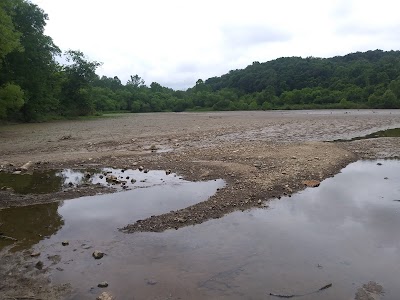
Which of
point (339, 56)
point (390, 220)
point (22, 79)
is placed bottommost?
point (390, 220)

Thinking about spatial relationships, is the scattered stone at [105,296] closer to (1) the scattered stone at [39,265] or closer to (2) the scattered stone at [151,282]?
(2) the scattered stone at [151,282]

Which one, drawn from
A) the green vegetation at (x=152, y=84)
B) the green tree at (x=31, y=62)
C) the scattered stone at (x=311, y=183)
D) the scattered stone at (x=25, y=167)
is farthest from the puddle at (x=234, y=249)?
the green tree at (x=31, y=62)

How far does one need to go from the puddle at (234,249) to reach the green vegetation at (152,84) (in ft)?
70.2

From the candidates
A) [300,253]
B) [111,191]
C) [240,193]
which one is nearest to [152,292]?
[300,253]

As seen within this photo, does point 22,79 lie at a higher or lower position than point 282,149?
higher

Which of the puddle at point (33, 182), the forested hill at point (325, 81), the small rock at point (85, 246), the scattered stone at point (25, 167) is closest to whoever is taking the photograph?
the small rock at point (85, 246)

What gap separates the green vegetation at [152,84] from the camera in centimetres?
4038

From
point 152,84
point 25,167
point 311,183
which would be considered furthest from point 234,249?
point 152,84

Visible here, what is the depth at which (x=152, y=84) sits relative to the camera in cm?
17050

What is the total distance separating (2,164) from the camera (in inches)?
593

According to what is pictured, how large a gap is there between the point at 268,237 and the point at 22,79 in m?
41.3

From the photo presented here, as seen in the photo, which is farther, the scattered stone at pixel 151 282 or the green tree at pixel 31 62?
the green tree at pixel 31 62

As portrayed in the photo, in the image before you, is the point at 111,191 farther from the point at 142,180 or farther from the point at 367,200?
the point at 367,200

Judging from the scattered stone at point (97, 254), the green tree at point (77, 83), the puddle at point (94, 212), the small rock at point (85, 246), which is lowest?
the small rock at point (85, 246)
